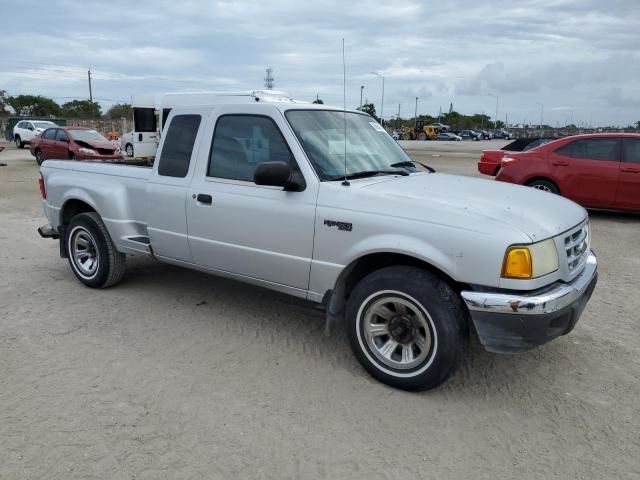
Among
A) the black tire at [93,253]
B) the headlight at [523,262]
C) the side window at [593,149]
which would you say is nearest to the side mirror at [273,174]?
the headlight at [523,262]

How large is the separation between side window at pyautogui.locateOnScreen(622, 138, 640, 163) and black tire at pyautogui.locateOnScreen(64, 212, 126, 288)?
335 inches

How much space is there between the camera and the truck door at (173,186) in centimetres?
460

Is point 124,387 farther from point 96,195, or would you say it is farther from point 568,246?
point 568,246

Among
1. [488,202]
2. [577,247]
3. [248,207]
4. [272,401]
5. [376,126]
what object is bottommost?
[272,401]

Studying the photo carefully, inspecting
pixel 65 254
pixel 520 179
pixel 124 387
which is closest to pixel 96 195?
pixel 65 254

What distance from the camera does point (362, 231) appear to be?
141 inches

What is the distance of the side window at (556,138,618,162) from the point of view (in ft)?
31.4

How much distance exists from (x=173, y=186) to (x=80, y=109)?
86.9 metres

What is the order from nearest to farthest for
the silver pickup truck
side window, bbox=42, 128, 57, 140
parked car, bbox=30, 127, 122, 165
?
the silver pickup truck, parked car, bbox=30, 127, 122, 165, side window, bbox=42, 128, 57, 140

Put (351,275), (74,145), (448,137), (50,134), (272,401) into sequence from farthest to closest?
(448,137), (50,134), (74,145), (351,275), (272,401)

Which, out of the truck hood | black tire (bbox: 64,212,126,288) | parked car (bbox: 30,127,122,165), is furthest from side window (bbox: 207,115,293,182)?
parked car (bbox: 30,127,122,165)

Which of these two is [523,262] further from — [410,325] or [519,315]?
[410,325]

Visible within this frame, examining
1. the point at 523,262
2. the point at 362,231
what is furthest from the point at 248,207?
the point at 523,262

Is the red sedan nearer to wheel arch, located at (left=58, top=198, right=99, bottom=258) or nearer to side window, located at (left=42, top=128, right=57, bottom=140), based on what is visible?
wheel arch, located at (left=58, top=198, right=99, bottom=258)
